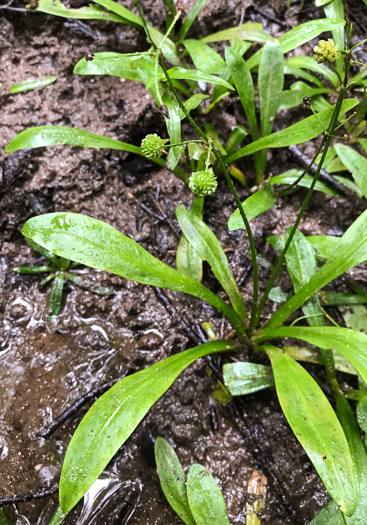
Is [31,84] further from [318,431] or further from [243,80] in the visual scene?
[318,431]

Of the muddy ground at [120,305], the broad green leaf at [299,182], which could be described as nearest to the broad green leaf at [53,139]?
the muddy ground at [120,305]

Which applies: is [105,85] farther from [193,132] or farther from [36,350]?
[36,350]

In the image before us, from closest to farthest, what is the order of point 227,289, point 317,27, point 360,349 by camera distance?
1. point 360,349
2. point 227,289
3. point 317,27

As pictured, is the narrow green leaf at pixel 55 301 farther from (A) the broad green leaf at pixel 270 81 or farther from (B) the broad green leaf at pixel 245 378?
(A) the broad green leaf at pixel 270 81

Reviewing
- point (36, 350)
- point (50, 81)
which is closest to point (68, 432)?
point (36, 350)

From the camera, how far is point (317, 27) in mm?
1998

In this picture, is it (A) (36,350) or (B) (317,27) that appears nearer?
(A) (36,350)

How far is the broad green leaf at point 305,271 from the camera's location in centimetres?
180

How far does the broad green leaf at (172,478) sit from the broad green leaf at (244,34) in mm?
2119

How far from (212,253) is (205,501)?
101cm

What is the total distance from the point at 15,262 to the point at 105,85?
3.89ft

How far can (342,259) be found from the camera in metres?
1.64

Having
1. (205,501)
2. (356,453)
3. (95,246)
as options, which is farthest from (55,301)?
(356,453)

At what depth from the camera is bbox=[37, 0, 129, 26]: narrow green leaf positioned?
7.22 feet
